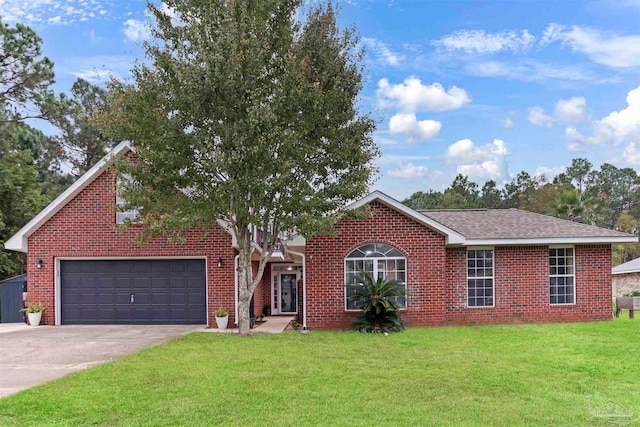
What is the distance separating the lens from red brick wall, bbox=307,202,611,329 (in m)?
15.2

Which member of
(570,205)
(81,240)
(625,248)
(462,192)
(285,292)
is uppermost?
(462,192)

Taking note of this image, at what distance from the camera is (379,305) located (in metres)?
14.0

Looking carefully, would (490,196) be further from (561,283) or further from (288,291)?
(561,283)

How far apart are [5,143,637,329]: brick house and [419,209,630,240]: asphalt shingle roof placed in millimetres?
63

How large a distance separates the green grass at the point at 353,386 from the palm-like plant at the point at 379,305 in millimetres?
2008

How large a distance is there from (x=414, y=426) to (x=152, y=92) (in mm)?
10051

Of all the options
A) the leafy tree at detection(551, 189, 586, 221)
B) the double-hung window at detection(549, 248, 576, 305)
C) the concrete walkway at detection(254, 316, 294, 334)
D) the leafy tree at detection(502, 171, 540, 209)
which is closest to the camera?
the concrete walkway at detection(254, 316, 294, 334)

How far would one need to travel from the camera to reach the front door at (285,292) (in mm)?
22062

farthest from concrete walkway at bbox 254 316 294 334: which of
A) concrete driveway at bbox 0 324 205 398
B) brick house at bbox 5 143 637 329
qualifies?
concrete driveway at bbox 0 324 205 398

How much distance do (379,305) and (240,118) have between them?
605 cm

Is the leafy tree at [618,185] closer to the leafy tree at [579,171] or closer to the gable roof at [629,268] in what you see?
the leafy tree at [579,171]

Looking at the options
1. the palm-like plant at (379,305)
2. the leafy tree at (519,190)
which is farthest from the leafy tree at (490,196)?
the palm-like plant at (379,305)

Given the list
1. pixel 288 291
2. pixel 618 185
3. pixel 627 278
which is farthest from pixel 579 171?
pixel 288 291

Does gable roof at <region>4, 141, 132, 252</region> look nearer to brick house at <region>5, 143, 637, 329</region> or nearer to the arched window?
brick house at <region>5, 143, 637, 329</region>
